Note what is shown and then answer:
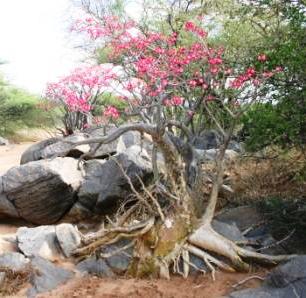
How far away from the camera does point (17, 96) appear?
29000 mm

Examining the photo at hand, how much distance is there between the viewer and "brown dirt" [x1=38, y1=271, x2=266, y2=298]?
6.89 m

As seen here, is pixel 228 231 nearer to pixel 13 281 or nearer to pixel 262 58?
pixel 262 58

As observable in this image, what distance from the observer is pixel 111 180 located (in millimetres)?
10727

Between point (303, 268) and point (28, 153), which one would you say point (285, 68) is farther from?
point (28, 153)

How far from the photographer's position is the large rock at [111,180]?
34.4 ft

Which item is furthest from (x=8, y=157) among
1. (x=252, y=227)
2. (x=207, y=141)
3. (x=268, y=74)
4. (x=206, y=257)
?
(x=268, y=74)

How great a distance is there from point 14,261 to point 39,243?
27.2 inches

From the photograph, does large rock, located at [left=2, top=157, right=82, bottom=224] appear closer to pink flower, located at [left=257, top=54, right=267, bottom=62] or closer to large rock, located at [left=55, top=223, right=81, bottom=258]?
large rock, located at [left=55, top=223, right=81, bottom=258]

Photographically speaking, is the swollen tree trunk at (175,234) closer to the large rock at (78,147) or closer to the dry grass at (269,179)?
the dry grass at (269,179)

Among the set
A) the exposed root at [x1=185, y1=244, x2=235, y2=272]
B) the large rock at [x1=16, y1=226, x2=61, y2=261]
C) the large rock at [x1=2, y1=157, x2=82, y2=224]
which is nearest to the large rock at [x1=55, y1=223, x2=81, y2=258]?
the large rock at [x1=16, y1=226, x2=61, y2=261]

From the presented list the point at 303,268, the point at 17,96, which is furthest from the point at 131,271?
the point at 17,96

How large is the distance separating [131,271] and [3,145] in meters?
18.2

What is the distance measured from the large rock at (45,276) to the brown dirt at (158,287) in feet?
0.46

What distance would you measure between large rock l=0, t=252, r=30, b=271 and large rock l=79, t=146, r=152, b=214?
8.75ft
